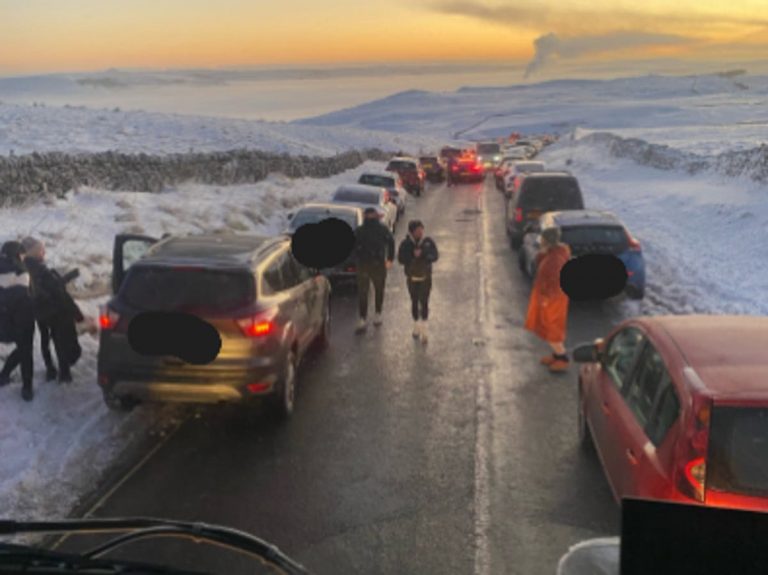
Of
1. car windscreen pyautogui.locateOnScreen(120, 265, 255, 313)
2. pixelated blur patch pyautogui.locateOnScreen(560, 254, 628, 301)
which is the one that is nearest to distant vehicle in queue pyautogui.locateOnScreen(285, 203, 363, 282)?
pixelated blur patch pyautogui.locateOnScreen(560, 254, 628, 301)

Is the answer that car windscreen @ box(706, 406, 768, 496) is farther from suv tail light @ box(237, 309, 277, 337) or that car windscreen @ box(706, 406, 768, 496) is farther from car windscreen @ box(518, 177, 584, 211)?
car windscreen @ box(518, 177, 584, 211)

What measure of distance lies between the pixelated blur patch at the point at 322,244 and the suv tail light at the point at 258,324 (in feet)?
6.25

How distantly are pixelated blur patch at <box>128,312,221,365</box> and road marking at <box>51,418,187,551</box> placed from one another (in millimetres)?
788

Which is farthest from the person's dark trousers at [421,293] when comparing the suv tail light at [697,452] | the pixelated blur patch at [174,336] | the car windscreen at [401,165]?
the car windscreen at [401,165]

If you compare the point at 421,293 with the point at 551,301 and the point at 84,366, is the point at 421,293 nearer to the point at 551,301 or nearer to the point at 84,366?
the point at 551,301

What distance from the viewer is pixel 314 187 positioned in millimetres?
34656

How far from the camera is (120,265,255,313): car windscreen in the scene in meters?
7.63

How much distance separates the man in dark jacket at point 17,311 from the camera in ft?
27.2

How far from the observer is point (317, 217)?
54.4ft

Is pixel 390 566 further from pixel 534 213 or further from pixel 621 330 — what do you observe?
pixel 534 213

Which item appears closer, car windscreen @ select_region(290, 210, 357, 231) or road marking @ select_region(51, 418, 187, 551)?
road marking @ select_region(51, 418, 187, 551)

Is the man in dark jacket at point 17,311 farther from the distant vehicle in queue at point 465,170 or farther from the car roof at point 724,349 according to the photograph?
the distant vehicle in queue at point 465,170

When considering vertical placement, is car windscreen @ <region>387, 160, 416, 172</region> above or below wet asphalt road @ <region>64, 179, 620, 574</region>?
below

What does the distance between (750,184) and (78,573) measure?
2927cm
